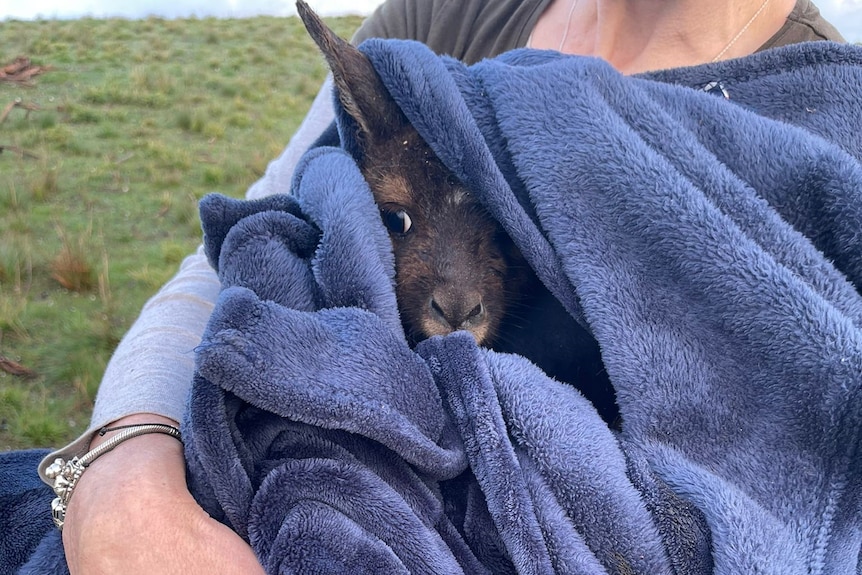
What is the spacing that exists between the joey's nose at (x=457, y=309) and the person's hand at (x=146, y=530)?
76 cm

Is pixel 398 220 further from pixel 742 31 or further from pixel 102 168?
pixel 102 168

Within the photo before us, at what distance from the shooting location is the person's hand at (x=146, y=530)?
1.18 m

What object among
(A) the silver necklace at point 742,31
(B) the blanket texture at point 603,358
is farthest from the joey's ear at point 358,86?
(A) the silver necklace at point 742,31

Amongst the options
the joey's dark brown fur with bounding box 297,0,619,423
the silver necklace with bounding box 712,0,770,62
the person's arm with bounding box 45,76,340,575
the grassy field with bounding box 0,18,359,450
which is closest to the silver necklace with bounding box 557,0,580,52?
the silver necklace with bounding box 712,0,770,62

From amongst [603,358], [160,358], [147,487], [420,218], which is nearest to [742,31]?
[420,218]

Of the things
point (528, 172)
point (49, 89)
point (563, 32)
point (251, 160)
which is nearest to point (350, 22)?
point (49, 89)

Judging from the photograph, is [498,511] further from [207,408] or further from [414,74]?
[414,74]

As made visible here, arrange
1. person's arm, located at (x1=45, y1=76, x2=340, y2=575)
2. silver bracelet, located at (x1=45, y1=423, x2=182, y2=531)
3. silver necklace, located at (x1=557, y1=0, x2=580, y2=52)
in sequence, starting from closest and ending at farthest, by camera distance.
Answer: person's arm, located at (x1=45, y1=76, x2=340, y2=575) → silver bracelet, located at (x1=45, y1=423, x2=182, y2=531) → silver necklace, located at (x1=557, y1=0, x2=580, y2=52)

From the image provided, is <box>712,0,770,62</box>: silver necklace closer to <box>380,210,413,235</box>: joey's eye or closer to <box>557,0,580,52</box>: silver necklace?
<box>557,0,580,52</box>: silver necklace

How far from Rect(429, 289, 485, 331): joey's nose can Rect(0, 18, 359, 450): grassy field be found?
9.21ft

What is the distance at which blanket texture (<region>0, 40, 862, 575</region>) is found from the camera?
42.7 inches

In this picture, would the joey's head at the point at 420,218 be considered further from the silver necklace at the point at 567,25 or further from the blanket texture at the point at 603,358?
the silver necklace at the point at 567,25

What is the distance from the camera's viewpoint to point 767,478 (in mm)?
1174

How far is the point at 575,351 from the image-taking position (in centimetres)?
154
